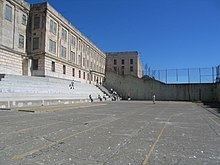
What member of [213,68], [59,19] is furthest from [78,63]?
[213,68]

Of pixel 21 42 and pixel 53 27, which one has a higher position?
pixel 53 27

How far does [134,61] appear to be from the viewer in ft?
297

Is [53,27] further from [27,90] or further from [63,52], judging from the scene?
[27,90]

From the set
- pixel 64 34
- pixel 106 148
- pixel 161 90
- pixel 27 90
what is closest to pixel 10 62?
pixel 27 90

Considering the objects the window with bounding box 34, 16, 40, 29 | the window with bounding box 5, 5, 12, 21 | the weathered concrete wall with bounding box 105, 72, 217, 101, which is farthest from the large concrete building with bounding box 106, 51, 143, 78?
the window with bounding box 5, 5, 12, 21

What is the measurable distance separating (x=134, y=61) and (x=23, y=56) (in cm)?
5179

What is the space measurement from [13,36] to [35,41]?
191 inches

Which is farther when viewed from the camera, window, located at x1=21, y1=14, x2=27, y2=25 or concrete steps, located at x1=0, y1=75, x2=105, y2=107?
window, located at x1=21, y1=14, x2=27, y2=25

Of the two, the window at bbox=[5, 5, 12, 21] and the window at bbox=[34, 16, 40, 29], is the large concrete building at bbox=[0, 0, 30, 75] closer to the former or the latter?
the window at bbox=[5, 5, 12, 21]

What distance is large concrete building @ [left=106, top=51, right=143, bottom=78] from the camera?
9044 cm

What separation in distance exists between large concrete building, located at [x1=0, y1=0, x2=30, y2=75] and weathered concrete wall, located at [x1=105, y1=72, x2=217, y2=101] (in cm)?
2549

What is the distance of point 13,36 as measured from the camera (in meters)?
41.1

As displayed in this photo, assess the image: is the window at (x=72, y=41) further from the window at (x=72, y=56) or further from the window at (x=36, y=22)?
the window at (x=36, y=22)

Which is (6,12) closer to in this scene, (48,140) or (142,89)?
(142,89)
